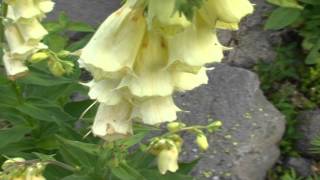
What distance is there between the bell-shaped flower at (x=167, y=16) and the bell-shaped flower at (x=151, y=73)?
0.35 ft

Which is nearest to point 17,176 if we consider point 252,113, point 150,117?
Answer: point 150,117

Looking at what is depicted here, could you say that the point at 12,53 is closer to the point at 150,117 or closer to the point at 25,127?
the point at 25,127

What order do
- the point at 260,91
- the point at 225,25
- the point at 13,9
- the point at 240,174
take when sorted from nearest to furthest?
the point at 225,25 → the point at 13,9 → the point at 240,174 → the point at 260,91

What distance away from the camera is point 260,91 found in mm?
3201

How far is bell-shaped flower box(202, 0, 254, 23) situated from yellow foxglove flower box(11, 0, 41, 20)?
863 millimetres

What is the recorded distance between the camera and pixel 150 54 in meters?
1.09

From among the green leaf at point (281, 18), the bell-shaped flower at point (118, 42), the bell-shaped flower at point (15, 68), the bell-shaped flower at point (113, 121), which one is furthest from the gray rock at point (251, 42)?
the bell-shaped flower at point (118, 42)

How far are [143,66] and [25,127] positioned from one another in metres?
1.22

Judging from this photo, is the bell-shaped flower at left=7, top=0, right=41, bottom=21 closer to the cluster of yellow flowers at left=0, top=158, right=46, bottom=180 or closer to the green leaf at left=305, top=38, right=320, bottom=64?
the cluster of yellow flowers at left=0, top=158, right=46, bottom=180

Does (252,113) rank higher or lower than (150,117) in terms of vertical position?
lower

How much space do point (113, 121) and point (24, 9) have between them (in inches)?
26.5

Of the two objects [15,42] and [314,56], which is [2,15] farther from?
[314,56]

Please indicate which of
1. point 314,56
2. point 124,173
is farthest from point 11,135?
point 314,56

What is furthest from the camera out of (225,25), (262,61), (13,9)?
(262,61)
